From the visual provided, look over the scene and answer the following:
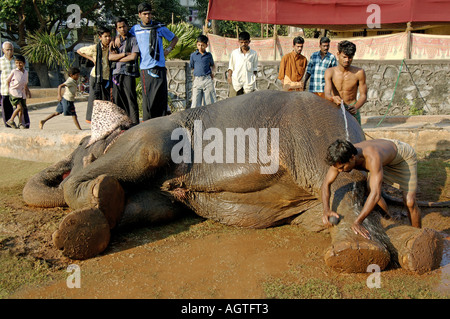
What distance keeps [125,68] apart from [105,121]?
165 centimetres

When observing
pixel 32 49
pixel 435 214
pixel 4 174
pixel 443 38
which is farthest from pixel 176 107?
pixel 32 49

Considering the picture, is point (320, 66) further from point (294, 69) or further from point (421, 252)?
point (421, 252)

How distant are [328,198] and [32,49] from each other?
18043 millimetres

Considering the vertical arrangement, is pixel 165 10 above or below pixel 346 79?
above

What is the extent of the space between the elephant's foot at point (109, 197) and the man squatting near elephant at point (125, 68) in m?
2.48

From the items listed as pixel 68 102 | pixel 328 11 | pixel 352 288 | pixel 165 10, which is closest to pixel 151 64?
pixel 68 102

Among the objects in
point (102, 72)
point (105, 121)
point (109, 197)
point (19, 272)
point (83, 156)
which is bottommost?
point (19, 272)

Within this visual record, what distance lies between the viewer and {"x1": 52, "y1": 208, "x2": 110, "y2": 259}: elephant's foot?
305cm

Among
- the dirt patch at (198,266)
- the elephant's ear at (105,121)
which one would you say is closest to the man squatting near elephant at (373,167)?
the dirt patch at (198,266)

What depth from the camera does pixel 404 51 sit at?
10.8 meters

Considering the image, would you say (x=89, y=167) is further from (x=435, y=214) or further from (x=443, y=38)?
(x=443, y=38)

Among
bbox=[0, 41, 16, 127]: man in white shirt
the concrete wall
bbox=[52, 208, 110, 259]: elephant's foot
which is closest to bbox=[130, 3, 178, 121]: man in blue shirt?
bbox=[52, 208, 110, 259]: elephant's foot

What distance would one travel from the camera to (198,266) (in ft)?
9.73

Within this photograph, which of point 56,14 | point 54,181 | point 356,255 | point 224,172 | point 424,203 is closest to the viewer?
point 356,255
